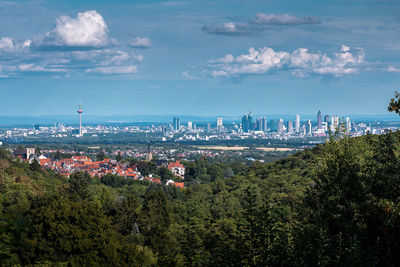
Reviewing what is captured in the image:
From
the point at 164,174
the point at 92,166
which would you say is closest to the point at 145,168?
the point at 164,174

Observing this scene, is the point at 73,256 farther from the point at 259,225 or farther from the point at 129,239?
the point at 259,225

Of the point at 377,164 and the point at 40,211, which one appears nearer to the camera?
the point at 377,164

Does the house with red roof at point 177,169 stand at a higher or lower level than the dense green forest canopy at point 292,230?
lower

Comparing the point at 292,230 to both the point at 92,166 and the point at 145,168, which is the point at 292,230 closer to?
the point at 145,168

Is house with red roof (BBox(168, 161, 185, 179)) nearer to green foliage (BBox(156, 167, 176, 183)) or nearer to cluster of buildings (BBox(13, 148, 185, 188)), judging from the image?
cluster of buildings (BBox(13, 148, 185, 188))

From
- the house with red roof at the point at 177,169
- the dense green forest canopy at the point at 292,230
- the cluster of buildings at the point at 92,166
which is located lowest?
the house with red roof at the point at 177,169

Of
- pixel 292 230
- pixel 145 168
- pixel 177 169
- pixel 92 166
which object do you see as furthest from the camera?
pixel 177 169

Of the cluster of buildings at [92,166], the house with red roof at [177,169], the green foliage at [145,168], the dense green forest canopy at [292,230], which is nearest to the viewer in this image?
the dense green forest canopy at [292,230]

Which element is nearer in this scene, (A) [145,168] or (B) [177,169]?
(A) [145,168]

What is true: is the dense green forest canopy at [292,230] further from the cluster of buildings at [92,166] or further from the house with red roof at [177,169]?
the house with red roof at [177,169]

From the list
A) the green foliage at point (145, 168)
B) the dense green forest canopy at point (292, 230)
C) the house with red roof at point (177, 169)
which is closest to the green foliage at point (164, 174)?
the green foliage at point (145, 168)

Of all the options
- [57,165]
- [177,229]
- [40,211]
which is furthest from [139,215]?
[57,165]
